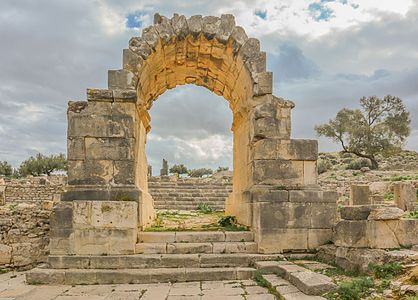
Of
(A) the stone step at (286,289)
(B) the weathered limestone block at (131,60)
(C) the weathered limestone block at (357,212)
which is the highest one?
(B) the weathered limestone block at (131,60)

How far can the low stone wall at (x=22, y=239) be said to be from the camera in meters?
7.41

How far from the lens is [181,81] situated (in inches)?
395

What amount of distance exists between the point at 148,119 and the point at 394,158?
41.5 m

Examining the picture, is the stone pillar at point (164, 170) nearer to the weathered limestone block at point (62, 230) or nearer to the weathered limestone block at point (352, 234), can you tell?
the weathered limestone block at point (62, 230)

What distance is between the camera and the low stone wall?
741 cm

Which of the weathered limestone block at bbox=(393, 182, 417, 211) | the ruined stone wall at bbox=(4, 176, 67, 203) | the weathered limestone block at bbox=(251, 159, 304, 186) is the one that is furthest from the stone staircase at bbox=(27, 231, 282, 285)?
the ruined stone wall at bbox=(4, 176, 67, 203)

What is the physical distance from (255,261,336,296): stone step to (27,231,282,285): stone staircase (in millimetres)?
267

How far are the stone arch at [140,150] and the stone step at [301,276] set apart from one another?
2.46 ft

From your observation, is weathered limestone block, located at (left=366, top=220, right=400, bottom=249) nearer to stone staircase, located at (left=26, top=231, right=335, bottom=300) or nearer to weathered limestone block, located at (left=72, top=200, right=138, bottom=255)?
stone staircase, located at (left=26, top=231, right=335, bottom=300)

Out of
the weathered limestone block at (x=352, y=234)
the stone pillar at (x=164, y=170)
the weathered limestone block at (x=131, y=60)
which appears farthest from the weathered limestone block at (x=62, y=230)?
the stone pillar at (x=164, y=170)

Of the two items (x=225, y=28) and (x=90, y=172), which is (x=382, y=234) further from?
(x=90, y=172)

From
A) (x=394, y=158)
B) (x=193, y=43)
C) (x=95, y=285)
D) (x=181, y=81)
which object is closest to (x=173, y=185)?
(x=181, y=81)

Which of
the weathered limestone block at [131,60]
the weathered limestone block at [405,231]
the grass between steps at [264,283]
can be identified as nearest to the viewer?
the grass between steps at [264,283]

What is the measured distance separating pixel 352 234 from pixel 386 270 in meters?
1.03
